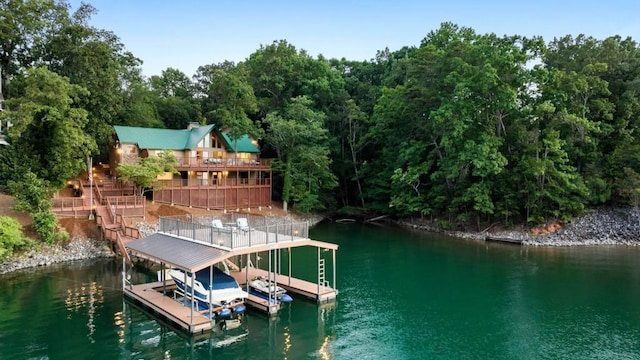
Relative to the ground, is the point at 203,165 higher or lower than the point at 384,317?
higher

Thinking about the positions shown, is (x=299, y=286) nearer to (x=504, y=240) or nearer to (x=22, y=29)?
(x=504, y=240)

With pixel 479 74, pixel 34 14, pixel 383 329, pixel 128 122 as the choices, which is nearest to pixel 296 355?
pixel 383 329

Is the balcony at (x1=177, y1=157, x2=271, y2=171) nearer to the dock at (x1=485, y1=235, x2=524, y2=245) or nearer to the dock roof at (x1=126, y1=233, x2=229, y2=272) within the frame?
the dock roof at (x1=126, y1=233, x2=229, y2=272)

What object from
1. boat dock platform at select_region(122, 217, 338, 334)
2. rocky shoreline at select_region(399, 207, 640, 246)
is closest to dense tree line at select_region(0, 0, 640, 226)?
rocky shoreline at select_region(399, 207, 640, 246)

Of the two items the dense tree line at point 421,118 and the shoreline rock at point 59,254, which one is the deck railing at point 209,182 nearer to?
the dense tree line at point 421,118

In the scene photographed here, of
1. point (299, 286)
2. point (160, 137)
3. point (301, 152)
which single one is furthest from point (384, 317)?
point (160, 137)
